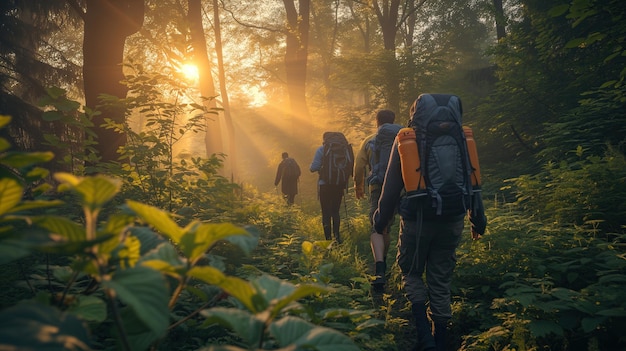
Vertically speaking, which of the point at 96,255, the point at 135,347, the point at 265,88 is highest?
the point at 265,88

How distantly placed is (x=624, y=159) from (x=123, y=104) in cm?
720

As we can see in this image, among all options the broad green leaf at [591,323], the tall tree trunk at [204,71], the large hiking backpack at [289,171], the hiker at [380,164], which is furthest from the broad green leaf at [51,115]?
the large hiking backpack at [289,171]

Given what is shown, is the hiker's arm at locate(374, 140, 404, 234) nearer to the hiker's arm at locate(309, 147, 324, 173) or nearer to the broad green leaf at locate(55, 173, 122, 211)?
the broad green leaf at locate(55, 173, 122, 211)

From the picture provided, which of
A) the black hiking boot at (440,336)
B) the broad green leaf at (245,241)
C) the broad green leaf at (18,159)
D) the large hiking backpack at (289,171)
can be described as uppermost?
the large hiking backpack at (289,171)

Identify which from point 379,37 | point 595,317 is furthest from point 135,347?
point 379,37

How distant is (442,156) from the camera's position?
2953 mm

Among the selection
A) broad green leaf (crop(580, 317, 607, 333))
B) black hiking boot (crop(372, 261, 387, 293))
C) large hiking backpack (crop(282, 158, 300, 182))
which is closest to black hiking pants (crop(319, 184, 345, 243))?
black hiking boot (crop(372, 261, 387, 293))

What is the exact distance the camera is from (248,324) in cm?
79

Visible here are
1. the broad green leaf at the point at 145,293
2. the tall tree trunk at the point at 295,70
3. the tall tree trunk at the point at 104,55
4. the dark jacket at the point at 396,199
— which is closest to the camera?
the broad green leaf at the point at 145,293

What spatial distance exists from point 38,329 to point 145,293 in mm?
167

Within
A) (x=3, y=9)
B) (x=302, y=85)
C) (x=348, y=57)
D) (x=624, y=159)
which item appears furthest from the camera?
(x=302, y=85)

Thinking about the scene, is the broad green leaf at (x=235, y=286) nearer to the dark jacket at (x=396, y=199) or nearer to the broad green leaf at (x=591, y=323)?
the dark jacket at (x=396, y=199)

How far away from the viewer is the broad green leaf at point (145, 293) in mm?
598

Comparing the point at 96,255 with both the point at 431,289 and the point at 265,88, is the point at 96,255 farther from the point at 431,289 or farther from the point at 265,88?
the point at 265,88
